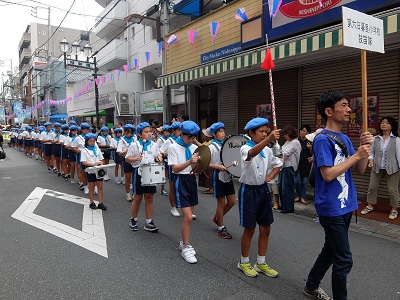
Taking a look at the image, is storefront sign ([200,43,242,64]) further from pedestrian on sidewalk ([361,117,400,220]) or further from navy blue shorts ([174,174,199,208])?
navy blue shorts ([174,174,199,208])

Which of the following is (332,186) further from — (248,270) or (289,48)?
(289,48)

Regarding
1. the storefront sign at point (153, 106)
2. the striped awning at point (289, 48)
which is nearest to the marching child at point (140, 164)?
the striped awning at point (289, 48)

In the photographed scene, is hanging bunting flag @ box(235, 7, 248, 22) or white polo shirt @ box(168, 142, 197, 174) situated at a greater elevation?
hanging bunting flag @ box(235, 7, 248, 22)

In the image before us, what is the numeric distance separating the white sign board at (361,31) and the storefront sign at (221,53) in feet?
22.7

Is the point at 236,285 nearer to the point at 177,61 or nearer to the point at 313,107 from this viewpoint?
the point at 313,107

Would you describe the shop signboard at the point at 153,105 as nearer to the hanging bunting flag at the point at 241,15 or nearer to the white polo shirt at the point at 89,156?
the hanging bunting flag at the point at 241,15

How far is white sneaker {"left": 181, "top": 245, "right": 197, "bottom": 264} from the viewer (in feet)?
13.1

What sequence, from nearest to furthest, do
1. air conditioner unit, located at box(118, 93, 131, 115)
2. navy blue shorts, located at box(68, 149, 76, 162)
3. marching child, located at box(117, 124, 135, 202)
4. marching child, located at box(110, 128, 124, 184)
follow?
marching child, located at box(117, 124, 135, 202), navy blue shorts, located at box(68, 149, 76, 162), marching child, located at box(110, 128, 124, 184), air conditioner unit, located at box(118, 93, 131, 115)

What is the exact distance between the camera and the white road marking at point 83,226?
4676mm

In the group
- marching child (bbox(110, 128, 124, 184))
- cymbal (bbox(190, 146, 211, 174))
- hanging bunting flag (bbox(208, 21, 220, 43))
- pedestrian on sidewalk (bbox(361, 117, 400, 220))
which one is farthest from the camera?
hanging bunting flag (bbox(208, 21, 220, 43))

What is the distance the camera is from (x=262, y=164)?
355 centimetres

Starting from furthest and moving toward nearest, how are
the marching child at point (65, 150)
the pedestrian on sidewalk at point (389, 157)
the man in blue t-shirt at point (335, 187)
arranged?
the marching child at point (65, 150)
the pedestrian on sidewalk at point (389, 157)
the man in blue t-shirt at point (335, 187)

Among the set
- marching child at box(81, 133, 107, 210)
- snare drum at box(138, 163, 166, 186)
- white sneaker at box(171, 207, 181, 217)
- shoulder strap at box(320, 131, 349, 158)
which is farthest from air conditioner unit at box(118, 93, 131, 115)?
shoulder strap at box(320, 131, 349, 158)

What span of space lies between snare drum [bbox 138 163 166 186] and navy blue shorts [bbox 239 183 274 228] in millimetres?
1831
